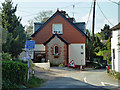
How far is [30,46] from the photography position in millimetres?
13234

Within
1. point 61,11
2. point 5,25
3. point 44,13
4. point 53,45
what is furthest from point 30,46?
point 44,13

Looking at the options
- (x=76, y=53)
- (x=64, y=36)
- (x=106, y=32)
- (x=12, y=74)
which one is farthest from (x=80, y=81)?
(x=106, y=32)

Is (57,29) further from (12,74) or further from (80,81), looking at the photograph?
(12,74)

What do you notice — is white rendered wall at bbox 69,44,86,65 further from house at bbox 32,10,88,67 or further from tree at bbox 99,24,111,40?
tree at bbox 99,24,111,40

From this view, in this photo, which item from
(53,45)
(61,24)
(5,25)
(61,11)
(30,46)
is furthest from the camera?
(61,11)

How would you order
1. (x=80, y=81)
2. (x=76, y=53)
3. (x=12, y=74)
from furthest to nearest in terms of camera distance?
1. (x=76, y=53)
2. (x=80, y=81)
3. (x=12, y=74)

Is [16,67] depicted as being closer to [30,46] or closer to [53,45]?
[30,46]

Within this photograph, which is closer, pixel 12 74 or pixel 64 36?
pixel 12 74

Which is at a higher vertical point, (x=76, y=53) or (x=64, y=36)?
(x=64, y=36)

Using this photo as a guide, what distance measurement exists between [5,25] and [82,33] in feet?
40.2

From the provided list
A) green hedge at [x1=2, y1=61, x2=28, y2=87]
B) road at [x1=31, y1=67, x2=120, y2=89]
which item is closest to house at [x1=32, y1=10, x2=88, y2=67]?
road at [x1=31, y1=67, x2=120, y2=89]

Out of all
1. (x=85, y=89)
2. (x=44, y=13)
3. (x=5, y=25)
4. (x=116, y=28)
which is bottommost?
(x=85, y=89)

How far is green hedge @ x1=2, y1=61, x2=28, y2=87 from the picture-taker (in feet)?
30.2

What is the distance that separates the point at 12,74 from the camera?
10.0 m
